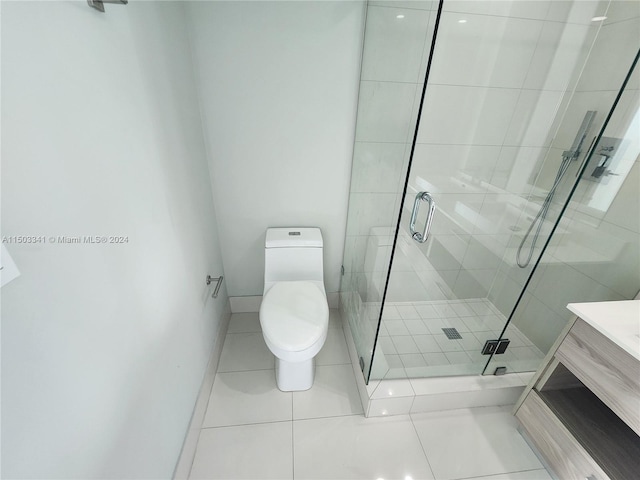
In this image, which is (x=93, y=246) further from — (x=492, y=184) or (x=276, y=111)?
(x=492, y=184)

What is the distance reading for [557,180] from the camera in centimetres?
142

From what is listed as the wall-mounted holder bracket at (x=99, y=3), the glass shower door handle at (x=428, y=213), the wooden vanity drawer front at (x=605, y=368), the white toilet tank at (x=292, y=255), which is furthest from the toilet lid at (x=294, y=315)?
the wall-mounted holder bracket at (x=99, y=3)

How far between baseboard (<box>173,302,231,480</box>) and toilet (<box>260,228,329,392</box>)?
388mm

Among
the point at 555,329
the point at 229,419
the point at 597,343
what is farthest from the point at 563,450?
the point at 229,419

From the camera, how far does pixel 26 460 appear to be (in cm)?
48

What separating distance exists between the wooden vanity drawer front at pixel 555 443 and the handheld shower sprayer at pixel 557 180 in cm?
71

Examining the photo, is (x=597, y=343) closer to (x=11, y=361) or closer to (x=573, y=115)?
(x=573, y=115)

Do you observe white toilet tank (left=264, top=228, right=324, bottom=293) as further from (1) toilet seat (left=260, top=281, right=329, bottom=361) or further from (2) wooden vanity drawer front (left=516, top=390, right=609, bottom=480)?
(2) wooden vanity drawer front (left=516, top=390, right=609, bottom=480)

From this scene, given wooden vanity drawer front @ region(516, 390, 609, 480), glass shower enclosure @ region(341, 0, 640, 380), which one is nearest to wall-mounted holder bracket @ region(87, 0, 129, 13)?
glass shower enclosure @ region(341, 0, 640, 380)

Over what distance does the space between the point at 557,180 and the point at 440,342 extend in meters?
1.07

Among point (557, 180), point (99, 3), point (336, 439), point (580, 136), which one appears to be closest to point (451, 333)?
point (336, 439)

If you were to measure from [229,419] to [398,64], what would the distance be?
6.06 ft

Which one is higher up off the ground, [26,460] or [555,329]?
[26,460]

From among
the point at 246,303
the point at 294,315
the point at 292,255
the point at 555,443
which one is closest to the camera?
the point at 555,443
